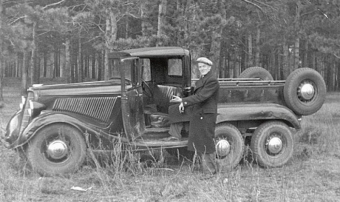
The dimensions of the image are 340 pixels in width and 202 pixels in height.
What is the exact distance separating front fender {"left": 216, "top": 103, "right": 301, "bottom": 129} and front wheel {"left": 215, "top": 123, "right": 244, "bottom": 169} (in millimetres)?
166

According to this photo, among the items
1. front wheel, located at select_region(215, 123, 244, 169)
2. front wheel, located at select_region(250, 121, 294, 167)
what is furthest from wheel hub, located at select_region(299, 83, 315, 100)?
front wheel, located at select_region(215, 123, 244, 169)

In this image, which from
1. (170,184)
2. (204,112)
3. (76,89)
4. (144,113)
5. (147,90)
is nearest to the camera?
(170,184)

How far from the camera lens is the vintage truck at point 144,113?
6.67 metres

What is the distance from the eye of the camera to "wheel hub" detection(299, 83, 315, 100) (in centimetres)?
795

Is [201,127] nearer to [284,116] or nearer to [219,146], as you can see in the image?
[219,146]

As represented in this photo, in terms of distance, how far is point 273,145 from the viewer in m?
7.74

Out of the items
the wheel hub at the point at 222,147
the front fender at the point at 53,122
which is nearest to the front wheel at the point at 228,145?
the wheel hub at the point at 222,147

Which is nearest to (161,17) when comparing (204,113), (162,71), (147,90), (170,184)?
(162,71)

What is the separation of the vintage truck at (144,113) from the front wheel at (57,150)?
0.01 m

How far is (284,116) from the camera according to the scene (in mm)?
7801

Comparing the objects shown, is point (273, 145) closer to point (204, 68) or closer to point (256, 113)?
point (256, 113)

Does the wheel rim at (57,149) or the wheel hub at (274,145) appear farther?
A: the wheel hub at (274,145)

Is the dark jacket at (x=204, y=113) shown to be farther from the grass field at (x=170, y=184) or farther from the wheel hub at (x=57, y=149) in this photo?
the wheel hub at (x=57, y=149)

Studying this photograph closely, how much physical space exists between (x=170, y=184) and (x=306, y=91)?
3.36m
